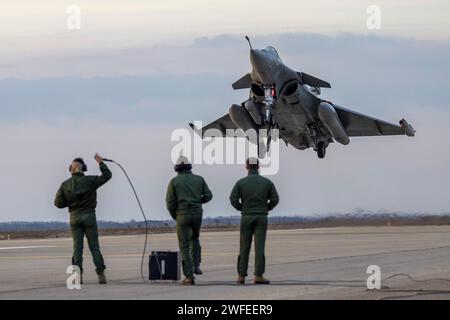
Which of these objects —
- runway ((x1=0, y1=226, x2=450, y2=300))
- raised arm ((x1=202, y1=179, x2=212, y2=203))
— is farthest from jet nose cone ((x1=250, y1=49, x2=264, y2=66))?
raised arm ((x1=202, y1=179, x2=212, y2=203))

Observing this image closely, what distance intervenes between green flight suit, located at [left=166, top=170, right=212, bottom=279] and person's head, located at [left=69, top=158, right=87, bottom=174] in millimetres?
1433

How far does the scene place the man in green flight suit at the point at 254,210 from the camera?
15352 millimetres

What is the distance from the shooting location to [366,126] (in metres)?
49.5

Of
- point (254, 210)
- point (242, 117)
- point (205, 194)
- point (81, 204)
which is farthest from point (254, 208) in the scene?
point (242, 117)

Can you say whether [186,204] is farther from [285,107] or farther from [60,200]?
[285,107]

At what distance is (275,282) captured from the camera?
15.8 meters

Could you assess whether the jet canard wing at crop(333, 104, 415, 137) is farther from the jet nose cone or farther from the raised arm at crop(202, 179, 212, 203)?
the raised arm at crop(202, 179, 212, 203)

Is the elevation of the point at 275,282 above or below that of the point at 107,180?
below

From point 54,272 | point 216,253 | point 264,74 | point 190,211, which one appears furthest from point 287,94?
point 190,211

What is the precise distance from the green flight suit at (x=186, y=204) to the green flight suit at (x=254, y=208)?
53 centimetres

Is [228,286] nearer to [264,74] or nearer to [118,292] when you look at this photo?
[118,292]

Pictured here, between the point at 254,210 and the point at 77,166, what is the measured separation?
2.92 meters
